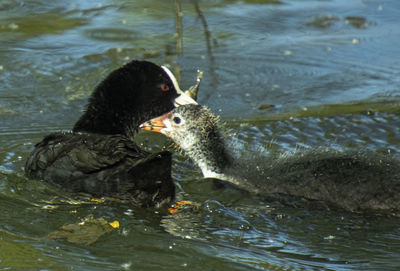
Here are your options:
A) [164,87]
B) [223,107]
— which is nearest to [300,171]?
[164,87]

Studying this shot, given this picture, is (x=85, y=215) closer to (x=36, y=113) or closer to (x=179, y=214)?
(x=179, y=214)

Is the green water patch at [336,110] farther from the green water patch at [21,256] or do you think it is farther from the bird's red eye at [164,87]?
the green water patch at [21,256]

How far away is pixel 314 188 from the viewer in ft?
14.8

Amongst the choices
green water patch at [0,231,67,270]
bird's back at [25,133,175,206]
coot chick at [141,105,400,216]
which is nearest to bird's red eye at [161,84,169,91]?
coot chick at [141,105,400,216]

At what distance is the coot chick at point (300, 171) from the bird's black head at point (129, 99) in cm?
29

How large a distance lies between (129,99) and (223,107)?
4.53 feet

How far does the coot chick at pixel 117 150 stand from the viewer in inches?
172

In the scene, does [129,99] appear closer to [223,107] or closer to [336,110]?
[223,107]

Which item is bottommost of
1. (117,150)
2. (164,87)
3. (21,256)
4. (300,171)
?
(21,256)

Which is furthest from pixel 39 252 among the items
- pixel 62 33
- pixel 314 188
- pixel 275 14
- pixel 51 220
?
pixel 275 14

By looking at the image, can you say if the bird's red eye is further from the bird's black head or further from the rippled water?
the rippled water

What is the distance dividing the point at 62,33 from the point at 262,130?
349cm

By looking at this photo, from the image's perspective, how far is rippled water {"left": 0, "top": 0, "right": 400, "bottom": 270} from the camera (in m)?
3.80

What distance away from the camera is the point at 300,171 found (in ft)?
15.1
